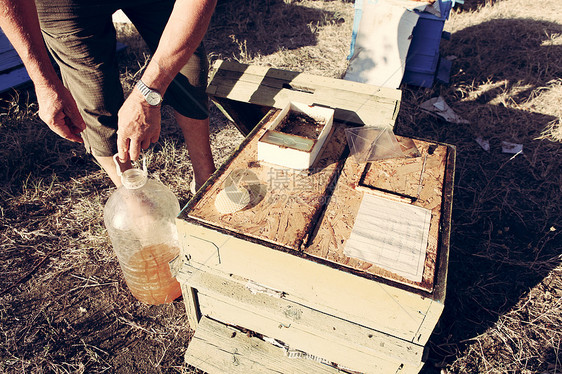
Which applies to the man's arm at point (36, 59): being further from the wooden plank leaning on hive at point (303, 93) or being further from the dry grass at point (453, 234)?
the dry grass at point (453, 234)

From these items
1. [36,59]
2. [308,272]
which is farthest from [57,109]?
[308,272]

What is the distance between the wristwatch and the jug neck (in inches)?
12.8

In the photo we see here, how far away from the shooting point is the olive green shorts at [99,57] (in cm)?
179

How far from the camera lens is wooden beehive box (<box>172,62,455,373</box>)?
53.5 inches

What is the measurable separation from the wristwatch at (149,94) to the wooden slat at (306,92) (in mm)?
731

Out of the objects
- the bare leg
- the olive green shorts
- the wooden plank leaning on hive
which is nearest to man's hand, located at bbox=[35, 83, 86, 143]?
the olive green shorts

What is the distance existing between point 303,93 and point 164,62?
0.87 meters

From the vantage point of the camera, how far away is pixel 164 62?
5.33 feet

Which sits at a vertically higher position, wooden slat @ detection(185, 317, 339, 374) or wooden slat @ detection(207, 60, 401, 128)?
wooden slat @ detection(207, 60, 401, 128)

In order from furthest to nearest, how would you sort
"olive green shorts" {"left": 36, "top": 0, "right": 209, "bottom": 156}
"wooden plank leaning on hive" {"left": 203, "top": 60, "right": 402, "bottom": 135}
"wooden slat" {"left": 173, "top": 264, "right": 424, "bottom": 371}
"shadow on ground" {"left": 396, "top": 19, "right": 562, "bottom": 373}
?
"shadow on ground" {"left": 396, "top": 19, "right": 562, "bottom": 373}
"wooden plank leaning on hive" {"left": 203, "top": 60, "right": 402, "bottom": 135}
"olive green shorts" {"left": 36, "top": 0, "right": 209, "bottom": 156}
"wooden slat" {"left": 173, "top": 264, "right": 424, "bottom": 371}

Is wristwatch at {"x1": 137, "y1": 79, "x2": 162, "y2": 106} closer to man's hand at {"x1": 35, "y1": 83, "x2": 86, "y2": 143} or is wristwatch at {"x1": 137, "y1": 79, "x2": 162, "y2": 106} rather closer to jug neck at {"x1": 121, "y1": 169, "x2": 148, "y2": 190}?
jug neck at {"x1": 121, "y1": 169, "x2": 148, "y2": 190}

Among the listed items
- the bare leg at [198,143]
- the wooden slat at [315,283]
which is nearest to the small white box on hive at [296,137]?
the wooden slat at [315,283]

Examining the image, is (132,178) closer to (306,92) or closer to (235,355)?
(235,355)

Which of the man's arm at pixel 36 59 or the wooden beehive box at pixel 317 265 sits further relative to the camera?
the man's arm at pixel 36 59
